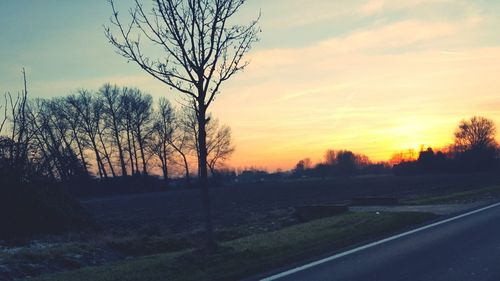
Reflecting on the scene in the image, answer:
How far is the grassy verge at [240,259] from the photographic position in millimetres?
7543

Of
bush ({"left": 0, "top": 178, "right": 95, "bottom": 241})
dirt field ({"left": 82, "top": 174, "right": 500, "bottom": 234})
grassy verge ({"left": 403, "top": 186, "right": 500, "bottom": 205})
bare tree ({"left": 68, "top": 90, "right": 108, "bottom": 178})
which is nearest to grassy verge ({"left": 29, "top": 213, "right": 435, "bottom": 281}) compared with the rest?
dirt field ({"left": 82, "top": 174, "right": 500, "bottom": 234})

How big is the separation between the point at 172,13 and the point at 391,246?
696 centimetres

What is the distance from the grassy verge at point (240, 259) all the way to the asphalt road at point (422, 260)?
2.59ft

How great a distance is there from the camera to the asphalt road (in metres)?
6.72

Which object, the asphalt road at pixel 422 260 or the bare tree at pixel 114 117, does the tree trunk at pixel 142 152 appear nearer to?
the bare tree at pixel 114 117

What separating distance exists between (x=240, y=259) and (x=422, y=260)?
3353 millimetres

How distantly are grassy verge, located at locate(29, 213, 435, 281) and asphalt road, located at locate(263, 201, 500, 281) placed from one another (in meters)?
0.79

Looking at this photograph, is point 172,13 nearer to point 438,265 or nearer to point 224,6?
point 224,6

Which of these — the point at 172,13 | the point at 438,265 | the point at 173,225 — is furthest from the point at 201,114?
the point at 173,225

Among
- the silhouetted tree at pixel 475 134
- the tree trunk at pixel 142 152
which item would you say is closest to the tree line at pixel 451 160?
the silhouetted tree at pixel 475 134

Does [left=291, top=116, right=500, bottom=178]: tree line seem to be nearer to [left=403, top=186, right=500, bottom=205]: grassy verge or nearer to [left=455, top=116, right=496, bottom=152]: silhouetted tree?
[left=455, top=116, right=496, bottom=152]: silhouetted tree

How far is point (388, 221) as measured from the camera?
1315 centimetres

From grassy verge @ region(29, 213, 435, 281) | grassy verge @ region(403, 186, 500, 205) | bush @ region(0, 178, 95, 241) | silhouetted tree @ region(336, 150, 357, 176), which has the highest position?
silhouetted tree @ region(336, 150, 357, 176)

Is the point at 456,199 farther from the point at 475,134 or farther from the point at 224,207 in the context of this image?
the point at 475,134
